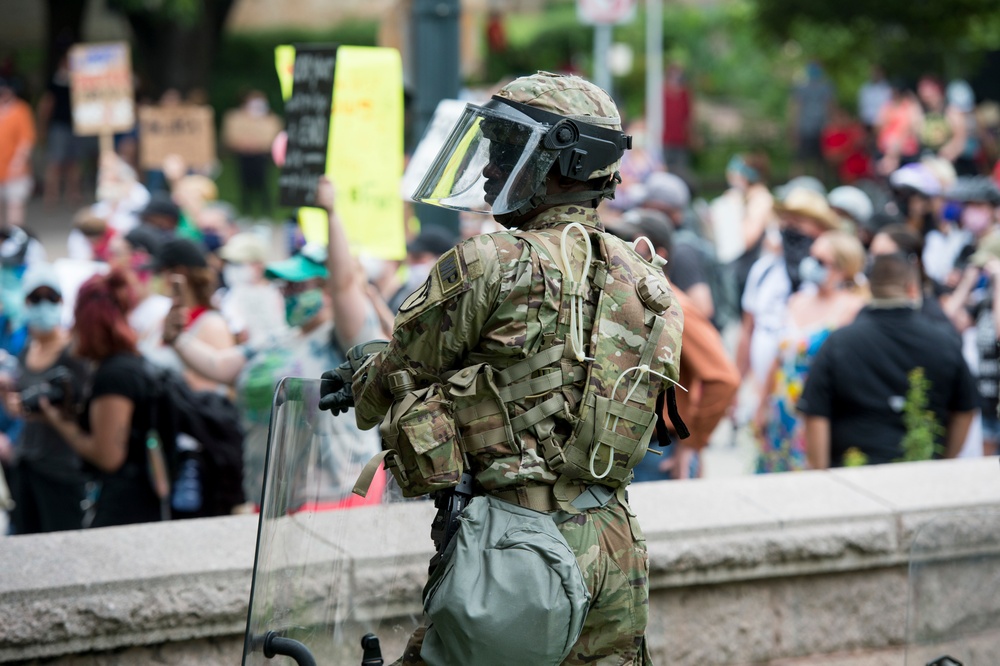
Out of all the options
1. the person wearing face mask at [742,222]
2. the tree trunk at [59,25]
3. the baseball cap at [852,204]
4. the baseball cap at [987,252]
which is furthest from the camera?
the tree trunk at [59,25]

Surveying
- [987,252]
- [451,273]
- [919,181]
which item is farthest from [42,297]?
[919,181]

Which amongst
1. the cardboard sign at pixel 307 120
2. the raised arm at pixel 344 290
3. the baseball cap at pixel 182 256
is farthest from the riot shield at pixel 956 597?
the baseball cap at pixel 182 256

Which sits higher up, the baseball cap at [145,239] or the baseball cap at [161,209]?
the baseball cap at [161,209]

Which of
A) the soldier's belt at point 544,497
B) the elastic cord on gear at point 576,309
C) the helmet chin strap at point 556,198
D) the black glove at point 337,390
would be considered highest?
the helmet chin strap at point 556,198

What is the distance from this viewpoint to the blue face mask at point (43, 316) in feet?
21.2

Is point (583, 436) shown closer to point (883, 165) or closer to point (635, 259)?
point (635, 259)

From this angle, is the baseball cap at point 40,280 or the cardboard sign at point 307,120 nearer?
the cardboard sign at point 307,120

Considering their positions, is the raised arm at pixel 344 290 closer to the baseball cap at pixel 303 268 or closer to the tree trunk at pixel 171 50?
the baseball cap at pixel 303 268

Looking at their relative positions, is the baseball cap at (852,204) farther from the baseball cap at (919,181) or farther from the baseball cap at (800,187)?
the baseball cap at (919,181)

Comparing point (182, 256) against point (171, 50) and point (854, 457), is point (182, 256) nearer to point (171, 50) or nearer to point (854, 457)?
point (854, 457)

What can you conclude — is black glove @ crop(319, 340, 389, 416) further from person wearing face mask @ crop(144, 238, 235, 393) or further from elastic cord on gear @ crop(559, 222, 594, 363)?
person wearing face mask @ crop(144, 238, 235, 393)

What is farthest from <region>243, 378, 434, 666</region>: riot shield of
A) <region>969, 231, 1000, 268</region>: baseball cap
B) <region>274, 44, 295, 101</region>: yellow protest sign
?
<region>969, 231, 1000, 268</region>: baseball cap

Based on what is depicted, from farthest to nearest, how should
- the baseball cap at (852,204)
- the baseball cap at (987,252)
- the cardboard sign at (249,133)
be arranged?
the cardboard sign at (249,133) → the baseball cap at (852,204) → the baseball cap at (987,252)

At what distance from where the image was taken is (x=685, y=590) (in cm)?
→ 429
